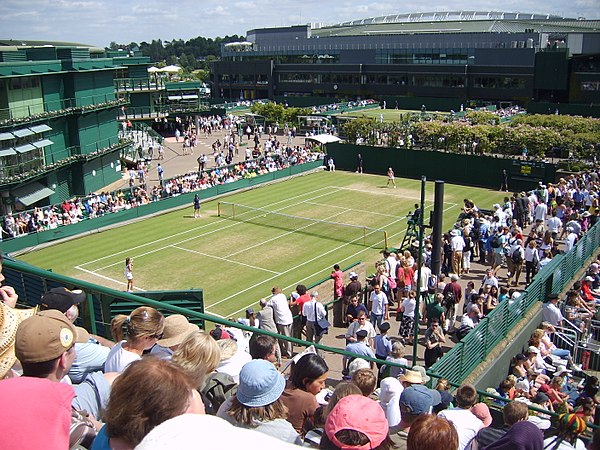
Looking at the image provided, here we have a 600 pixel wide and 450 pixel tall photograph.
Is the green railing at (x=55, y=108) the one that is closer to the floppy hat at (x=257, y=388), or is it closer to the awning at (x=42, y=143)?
the awning at (x=42, y=143)

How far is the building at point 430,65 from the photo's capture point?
229 ft

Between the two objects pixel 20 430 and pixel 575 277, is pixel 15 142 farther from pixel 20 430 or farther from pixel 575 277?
pixel 20 430

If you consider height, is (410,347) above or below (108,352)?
below

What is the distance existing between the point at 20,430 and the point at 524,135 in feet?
139

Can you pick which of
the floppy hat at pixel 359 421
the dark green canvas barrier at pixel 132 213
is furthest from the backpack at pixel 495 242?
the dark green canvas barrier at pixel 132 213

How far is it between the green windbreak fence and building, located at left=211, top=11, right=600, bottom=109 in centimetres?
5251

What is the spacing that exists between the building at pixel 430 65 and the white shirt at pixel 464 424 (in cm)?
6618

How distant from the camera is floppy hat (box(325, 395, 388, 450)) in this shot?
4203 mm

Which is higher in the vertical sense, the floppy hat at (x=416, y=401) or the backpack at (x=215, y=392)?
the backpack at (x=215, y=392)

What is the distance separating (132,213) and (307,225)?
389 inches

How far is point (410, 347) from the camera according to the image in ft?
51.5

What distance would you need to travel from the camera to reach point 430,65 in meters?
81.6

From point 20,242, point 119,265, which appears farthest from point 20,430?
point 20,242

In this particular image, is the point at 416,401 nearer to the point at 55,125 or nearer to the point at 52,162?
the point at 52,162
